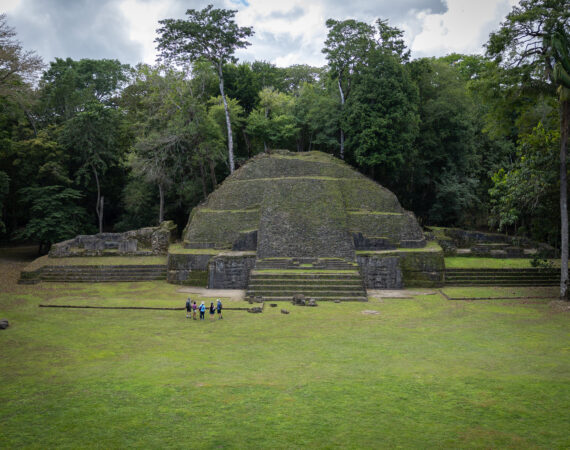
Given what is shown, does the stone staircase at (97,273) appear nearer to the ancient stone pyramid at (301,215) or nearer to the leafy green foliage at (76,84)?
the ancient stone pyramid at (301,215)

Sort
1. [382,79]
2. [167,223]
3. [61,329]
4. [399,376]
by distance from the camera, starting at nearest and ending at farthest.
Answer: [399,376]
[61,329]
[167,223]
[382,79]

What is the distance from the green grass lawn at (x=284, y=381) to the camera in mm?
4957

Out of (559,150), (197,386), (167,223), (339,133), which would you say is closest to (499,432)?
(197,386)

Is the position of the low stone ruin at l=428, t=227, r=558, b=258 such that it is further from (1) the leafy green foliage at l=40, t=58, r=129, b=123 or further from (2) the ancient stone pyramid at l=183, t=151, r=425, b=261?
(1) the leafy green foliage at l=40, t=58, r=129, b=123

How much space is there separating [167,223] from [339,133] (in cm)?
1229

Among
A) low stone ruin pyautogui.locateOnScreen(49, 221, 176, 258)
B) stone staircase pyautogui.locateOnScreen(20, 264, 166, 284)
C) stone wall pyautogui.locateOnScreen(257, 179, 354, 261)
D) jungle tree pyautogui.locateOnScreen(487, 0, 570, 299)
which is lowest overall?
stone staircase pyautogui.locateOnScreen(20, 264, 166, 284)

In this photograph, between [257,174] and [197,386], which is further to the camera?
[257,174]

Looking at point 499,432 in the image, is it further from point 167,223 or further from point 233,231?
point 167,223

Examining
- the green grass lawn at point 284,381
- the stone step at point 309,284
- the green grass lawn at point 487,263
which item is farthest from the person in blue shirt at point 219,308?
the green grass lawn at point 487,263

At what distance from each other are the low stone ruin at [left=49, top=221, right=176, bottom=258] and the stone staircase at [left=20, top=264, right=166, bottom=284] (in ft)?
6.69

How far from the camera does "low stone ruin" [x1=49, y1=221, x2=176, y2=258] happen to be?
20016 mm

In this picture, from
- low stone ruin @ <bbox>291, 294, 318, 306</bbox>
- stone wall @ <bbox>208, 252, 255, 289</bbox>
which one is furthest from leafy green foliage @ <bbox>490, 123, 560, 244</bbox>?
stone wall @ <bbox>208, 252, 255, 289</bbox>

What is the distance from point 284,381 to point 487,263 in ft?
48.8

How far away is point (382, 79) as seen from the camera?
23578 mm
